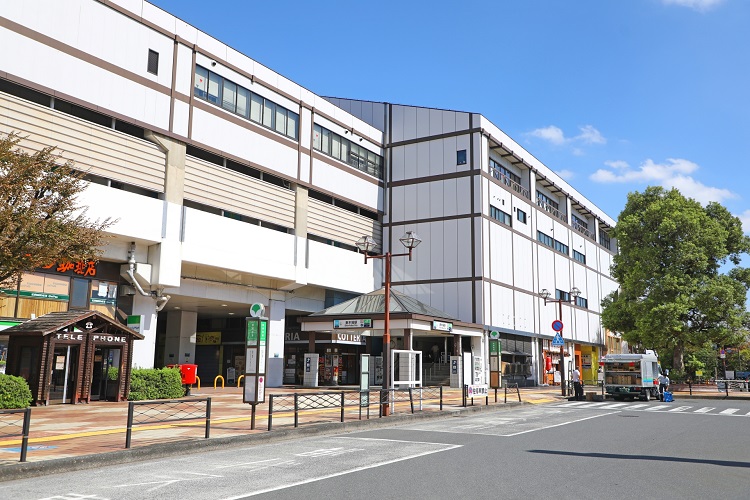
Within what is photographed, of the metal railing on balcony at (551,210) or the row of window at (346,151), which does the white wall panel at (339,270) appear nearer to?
the row of window at (346,151)

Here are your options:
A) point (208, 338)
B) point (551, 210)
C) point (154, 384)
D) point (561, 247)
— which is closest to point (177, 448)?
point (154, 384)

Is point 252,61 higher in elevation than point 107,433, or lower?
higher

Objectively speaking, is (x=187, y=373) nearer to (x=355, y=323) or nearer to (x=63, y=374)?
(x=63, y=374)

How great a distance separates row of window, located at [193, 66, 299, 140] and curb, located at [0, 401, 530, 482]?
66.6 feet

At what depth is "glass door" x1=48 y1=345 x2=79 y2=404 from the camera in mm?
22453

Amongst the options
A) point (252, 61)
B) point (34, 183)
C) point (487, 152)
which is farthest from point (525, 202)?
point (34, 183)

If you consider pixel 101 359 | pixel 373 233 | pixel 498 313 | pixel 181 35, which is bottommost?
pixel 101 359

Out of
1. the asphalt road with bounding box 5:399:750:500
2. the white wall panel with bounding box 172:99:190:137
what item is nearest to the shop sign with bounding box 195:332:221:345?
the white wall panel with bounding box 172:99:190:137

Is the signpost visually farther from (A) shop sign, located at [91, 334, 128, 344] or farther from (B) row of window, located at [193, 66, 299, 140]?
(B) row of window, located at [193, 66, 299, 140]

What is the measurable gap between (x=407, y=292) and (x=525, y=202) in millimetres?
12472

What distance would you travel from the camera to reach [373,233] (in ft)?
147

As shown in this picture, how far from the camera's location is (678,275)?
43625mm

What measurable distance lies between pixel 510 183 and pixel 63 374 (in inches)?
1359

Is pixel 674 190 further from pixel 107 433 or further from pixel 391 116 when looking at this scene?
pixel 107 433
